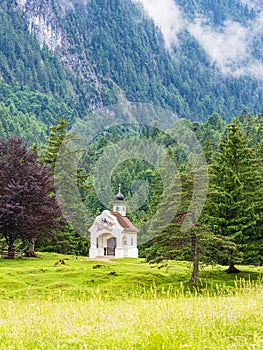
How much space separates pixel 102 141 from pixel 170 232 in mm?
106359

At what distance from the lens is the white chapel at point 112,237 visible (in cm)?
5466

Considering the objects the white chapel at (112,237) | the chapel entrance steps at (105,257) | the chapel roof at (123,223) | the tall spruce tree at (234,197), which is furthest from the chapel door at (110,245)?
the tall spruce tree at (234,197)

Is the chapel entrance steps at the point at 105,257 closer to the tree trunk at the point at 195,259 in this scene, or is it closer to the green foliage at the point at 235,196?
the green foliage at the point at 235,196

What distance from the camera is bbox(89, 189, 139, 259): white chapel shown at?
54656mm

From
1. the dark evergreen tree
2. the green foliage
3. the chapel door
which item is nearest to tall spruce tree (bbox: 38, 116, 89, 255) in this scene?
the chapel door

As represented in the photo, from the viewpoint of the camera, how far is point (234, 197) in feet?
112

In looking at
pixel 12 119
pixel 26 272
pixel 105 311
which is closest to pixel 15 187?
pixel 26 272

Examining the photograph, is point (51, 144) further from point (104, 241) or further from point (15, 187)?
point (15, 187)

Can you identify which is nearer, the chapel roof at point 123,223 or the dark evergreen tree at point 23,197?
the dark evergreen tree at point 23,197

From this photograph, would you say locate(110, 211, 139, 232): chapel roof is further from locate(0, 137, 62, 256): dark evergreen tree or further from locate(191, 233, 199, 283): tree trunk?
locate(191, 233, 199, 283): tree trunk

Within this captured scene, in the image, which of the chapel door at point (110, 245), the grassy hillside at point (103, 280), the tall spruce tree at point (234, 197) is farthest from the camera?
the chapel door at point (110, 245)

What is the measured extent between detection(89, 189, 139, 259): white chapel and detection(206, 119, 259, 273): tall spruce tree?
68.2 feet

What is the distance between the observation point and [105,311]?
9.60 meters

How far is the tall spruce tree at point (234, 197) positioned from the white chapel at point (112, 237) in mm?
20778
